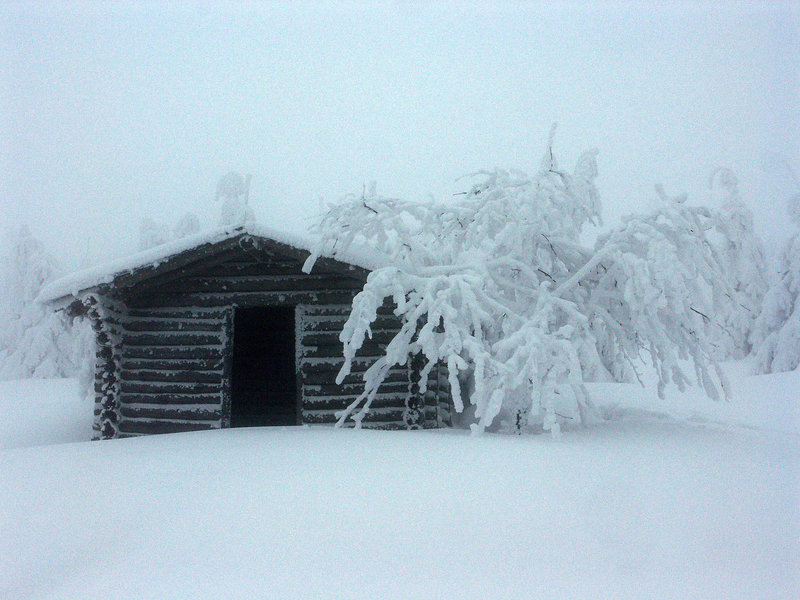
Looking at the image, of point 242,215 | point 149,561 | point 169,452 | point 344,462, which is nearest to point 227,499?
point 149,561

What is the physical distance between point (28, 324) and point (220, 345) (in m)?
26.8

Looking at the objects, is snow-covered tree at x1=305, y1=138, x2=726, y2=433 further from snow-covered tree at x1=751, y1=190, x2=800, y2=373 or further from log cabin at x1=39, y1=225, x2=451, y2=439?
snow-covered tree at x1=751, y1=190, x2=800, y2=373

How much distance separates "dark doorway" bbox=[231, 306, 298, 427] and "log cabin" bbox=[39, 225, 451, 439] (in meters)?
4.57

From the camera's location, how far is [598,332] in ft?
29.9

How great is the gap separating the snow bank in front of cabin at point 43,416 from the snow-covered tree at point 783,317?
2654 centimetres

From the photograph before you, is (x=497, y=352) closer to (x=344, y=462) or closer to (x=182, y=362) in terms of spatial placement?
(x=344, y=462)

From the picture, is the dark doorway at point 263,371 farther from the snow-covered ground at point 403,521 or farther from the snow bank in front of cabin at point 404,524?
the snow bank in front of cabin at point 404,524

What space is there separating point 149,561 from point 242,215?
80.2 ft

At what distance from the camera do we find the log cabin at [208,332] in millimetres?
9672

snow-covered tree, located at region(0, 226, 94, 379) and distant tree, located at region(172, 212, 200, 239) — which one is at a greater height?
distant tree, located at region(172, 212, 200, 239)

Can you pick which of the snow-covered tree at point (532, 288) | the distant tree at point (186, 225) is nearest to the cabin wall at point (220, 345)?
the snow-covered tree at point (532, 288)

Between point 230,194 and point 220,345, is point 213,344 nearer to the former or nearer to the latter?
point 220,345

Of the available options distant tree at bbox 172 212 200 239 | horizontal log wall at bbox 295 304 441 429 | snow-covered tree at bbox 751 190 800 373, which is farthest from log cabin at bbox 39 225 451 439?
snow-covered tree at bbox 751 190 800 373

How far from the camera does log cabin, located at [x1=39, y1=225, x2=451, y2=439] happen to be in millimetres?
9672
